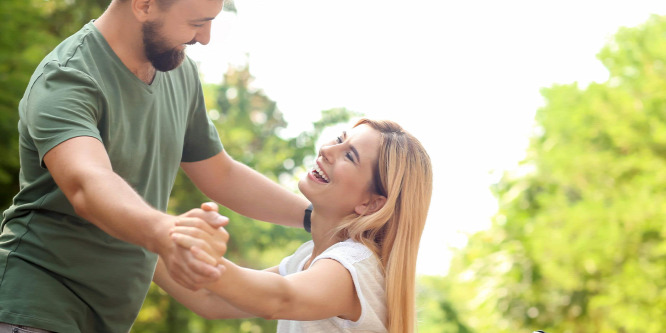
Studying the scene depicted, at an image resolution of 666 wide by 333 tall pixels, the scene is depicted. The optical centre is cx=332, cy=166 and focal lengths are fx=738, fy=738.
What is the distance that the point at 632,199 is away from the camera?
11.9m

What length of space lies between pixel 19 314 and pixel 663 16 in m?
12.8

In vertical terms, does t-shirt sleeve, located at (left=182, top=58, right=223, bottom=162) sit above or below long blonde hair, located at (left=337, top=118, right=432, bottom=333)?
above

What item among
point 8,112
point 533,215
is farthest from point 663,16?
point 8,112

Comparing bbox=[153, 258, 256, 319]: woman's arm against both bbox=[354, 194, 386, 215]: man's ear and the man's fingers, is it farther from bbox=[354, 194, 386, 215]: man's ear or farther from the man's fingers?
the man's fingers

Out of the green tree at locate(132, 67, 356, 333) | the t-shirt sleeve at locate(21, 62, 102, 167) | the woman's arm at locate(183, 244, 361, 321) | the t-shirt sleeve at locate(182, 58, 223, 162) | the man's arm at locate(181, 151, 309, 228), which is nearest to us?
the woman's arm at locate(183, 244, 361, 321)

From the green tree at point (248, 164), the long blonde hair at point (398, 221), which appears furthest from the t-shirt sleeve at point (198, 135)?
the green tree at point (248, 164)

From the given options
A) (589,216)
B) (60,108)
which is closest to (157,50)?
(60,108)

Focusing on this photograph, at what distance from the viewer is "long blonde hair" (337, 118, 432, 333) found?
7.14ft

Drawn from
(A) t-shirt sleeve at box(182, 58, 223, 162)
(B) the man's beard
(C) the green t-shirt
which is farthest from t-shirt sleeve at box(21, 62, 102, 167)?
(A) t-shirt sleeve at box(182, 58, 223, 162)

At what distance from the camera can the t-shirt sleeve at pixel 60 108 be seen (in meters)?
1.72

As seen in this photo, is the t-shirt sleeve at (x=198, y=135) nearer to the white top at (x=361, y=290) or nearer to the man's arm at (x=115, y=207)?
the white top at (x=361, y=290)

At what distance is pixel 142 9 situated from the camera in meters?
1.98

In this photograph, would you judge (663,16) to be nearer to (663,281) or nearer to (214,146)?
(663,281)

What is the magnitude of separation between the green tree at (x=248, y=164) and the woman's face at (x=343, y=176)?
15.1 ft
